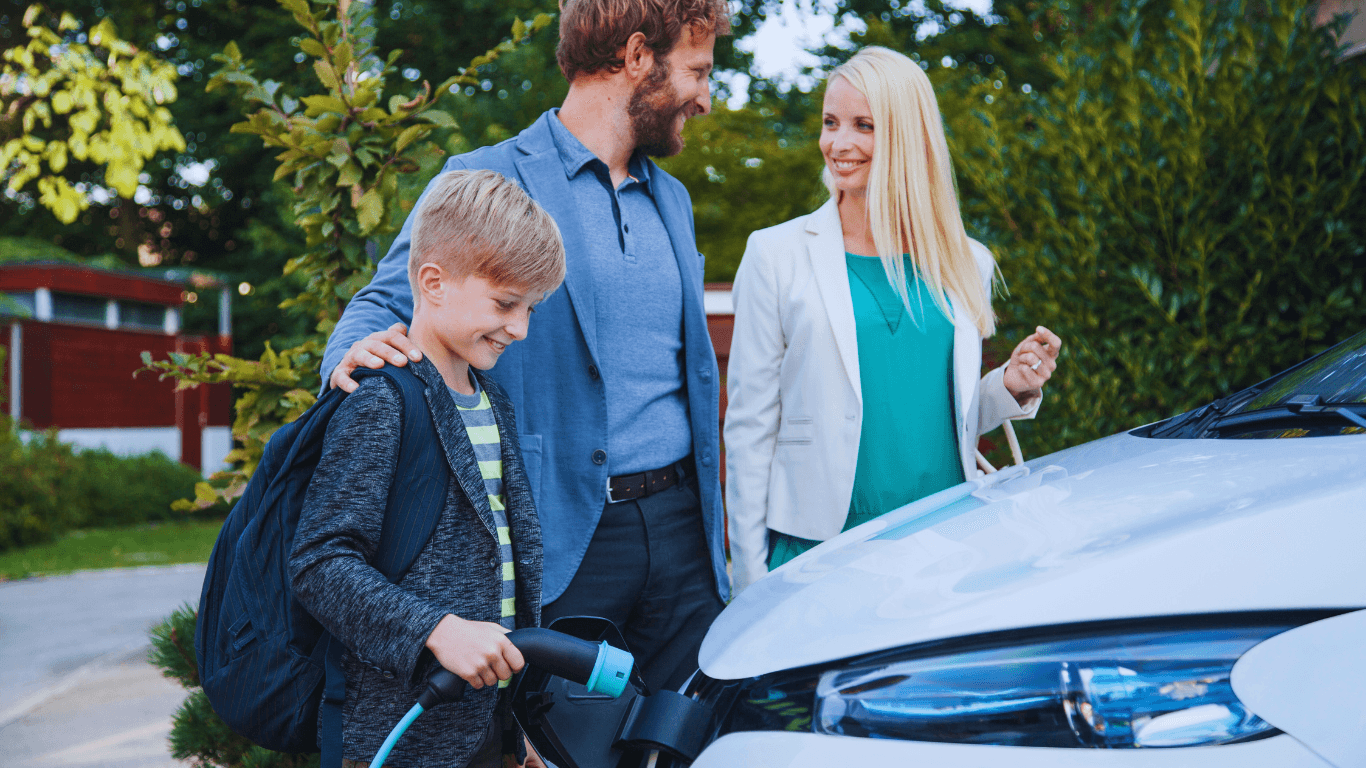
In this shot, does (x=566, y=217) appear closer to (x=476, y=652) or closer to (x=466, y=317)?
(x=466, y=317)

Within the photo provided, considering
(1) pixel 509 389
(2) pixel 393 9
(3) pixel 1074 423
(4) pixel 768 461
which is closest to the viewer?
(1) pixel 509 389

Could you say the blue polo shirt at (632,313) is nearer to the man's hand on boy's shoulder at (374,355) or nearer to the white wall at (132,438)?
the man's hand on boy's shoulder at (374,355)

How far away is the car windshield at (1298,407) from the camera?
1.48 meters

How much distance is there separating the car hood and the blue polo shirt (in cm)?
55

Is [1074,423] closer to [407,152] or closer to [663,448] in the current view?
[663,448]

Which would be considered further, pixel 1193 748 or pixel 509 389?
pixel 509 389

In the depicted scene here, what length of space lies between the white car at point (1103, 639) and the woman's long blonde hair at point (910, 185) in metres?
0.98

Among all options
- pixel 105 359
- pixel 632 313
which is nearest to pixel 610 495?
pixel 632 313

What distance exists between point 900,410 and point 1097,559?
1096 millimetres

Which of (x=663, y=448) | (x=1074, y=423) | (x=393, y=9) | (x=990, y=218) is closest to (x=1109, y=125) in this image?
(x=990, y=218)

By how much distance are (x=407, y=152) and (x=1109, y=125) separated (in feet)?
9.30

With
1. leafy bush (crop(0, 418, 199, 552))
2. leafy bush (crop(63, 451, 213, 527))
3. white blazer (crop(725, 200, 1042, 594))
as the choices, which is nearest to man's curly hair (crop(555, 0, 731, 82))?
white blazer (crop(725, 200, 1042, 594))

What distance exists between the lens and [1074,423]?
4.01 metres

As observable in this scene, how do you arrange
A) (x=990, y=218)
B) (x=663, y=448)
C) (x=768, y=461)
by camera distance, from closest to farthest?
(x=663, y=448), (x=768, y=461), (x=990, y=218)
